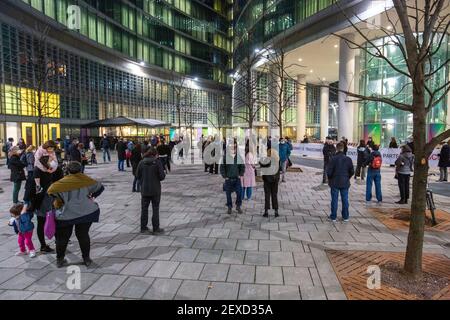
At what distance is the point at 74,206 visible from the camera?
5035 mm

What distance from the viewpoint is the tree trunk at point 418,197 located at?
15.3 ft

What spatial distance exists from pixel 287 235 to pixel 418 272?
8.37 feet

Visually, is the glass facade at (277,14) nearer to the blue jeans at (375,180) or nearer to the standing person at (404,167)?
the blue jeans at (375,180)

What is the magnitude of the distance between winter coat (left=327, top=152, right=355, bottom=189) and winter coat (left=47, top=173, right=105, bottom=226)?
535cm

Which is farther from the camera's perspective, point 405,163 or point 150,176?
point 405,163

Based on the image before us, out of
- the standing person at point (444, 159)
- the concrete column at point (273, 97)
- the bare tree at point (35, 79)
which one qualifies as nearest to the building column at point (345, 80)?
the concrete column at point (273, 97)

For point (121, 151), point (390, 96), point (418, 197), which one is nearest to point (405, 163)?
point (418, 197)

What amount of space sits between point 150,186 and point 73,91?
3364 cm

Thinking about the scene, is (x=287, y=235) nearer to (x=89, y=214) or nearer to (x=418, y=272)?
(x=418, y=272)

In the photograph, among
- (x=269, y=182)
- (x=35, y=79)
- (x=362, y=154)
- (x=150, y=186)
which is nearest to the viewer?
(x=150, y=186)

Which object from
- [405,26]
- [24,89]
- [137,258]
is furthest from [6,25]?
[405,26]

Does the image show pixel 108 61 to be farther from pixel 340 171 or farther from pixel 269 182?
pixel 340 171

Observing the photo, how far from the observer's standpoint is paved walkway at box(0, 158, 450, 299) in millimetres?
4391

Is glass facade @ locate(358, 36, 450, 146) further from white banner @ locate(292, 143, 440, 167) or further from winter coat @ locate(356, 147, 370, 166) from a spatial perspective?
winter coat @ locate(356, 147, 370, 166)
